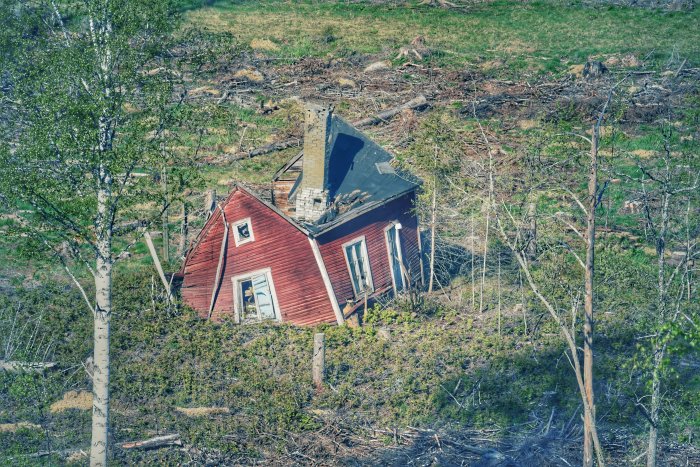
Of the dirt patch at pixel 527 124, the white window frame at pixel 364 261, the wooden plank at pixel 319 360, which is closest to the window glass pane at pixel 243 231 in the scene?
the white window frame at pixel 364 261

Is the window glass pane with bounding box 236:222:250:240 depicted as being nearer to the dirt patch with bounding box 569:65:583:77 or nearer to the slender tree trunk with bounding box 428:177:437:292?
the slender tree trunk with bounding box 428:177:437:292

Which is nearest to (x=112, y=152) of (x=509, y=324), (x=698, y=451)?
(x=509, y=324)

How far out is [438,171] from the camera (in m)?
23.4

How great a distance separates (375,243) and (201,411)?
7091mm

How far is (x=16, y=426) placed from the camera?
18.1 metres

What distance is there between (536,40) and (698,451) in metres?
32.5

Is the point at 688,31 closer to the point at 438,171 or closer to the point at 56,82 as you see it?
the point at 438,171

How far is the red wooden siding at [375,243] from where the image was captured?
73.6ft

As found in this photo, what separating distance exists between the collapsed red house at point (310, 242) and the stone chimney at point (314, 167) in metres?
0.03

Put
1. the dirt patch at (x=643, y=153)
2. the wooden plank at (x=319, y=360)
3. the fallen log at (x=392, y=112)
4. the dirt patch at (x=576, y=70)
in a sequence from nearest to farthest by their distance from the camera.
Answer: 1. the wooden plank at (x=319, y=360)
2. the dirt patch at (x=643, y=153)
3. the fallen log at (x=392, y=112)
4. the dirt patch at (x=576, y=70)

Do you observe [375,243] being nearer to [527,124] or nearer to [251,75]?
[527,124]

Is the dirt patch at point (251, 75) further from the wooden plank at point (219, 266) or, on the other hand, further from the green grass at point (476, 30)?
the wooden plank at point (219, 266)

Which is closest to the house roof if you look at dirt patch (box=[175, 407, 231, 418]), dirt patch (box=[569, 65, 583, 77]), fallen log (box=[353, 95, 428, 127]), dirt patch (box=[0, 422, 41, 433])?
dirt patch (box=[175, 407, 231, 418])

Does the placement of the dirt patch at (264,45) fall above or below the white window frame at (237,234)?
above
